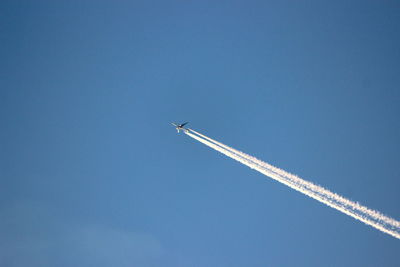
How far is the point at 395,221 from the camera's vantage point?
51.5 metres

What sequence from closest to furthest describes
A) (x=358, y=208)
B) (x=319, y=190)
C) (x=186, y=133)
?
(x=358, y=208)
(x=319, y=190)
(x=186, y=133)

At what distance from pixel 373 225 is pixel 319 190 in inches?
376

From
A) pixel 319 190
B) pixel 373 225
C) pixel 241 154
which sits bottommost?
pixel 373 225

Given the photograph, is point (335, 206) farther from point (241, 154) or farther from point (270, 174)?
point (241, 154)

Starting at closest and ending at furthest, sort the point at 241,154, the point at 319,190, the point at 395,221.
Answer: the point at 395,221 → the point at 319,190 → the point at 241,154

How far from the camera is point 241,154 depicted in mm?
67000

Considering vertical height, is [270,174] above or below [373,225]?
above

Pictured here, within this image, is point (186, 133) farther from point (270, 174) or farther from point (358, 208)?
point (358, 208)

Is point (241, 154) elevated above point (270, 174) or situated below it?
above

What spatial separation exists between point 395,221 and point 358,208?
17.3 feet

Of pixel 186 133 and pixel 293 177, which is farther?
pixel 186 133

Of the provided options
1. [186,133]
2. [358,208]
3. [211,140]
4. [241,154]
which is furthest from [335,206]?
[186,133]

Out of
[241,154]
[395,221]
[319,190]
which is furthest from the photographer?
[241,154]

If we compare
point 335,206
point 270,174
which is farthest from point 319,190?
point 270,174
